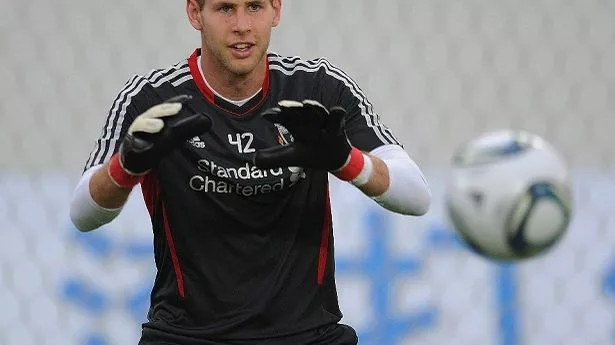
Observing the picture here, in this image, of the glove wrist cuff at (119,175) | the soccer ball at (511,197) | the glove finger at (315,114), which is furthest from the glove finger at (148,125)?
the soccer ball at (511,197)

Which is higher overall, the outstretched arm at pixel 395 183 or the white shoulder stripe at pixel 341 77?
the white shoulder stripe at pixel 341 77

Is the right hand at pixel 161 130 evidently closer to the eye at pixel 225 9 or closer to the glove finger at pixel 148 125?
the glove finger at pixel 148 125

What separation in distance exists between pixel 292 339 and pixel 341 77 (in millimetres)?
540

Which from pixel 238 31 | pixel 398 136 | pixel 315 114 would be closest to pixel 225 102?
pixel 238 31

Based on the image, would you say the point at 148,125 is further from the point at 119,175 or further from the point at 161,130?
the point at 119,175

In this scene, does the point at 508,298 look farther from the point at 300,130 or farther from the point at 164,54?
the point at 300,130

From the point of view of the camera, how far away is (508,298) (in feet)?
11.1

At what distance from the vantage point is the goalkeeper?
225cm

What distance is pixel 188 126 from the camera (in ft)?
6.57

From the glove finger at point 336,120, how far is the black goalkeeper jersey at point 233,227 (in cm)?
25

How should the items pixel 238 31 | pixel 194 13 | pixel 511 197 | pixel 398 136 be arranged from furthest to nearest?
pixel 398 136, pixel 194 13, pixel 238 31, pixel 511 197

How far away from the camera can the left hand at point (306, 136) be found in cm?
201

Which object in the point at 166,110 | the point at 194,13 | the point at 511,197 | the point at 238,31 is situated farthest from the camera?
the point at 194,13

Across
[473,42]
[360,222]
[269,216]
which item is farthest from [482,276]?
[269,216]
